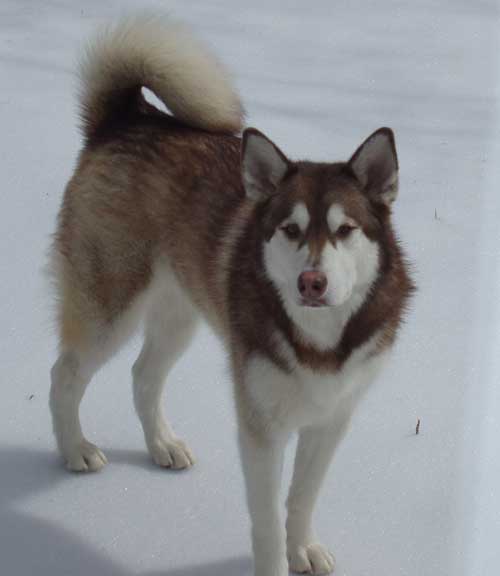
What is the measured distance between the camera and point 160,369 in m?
2.91

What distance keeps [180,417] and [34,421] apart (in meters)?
0.39

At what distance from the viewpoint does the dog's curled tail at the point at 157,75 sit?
271 cm

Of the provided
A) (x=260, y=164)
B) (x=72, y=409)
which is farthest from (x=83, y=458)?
(x=260, y=164)

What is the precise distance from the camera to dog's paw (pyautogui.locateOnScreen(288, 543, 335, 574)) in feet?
8.36

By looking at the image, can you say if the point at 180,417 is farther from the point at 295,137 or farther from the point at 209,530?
the point at 295,137

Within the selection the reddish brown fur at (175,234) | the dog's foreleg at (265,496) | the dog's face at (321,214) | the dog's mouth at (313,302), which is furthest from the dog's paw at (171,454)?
the dog's mouth at (313,302)

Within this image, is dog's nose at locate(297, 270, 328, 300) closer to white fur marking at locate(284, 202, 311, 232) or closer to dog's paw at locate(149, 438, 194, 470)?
white fur marking at locate(284, 202, 311, 232)

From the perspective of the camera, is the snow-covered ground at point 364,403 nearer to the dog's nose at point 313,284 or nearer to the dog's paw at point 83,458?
the dog's paw at point 83,458

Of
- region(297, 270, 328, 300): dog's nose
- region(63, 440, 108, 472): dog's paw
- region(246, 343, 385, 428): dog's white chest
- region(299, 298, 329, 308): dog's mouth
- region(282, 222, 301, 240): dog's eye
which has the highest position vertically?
region(282, 222, 301, 240): dog's eye

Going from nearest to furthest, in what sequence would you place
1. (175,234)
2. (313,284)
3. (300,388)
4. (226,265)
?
(313,284) → (300,388) → (226,265) → (175,234)

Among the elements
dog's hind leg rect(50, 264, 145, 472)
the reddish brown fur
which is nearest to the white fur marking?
the reddish brown fur

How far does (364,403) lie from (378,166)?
0.99 metres

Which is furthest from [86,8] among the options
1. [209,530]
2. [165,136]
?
[209,530]

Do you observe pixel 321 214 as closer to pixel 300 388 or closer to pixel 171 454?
pixel 300 388
